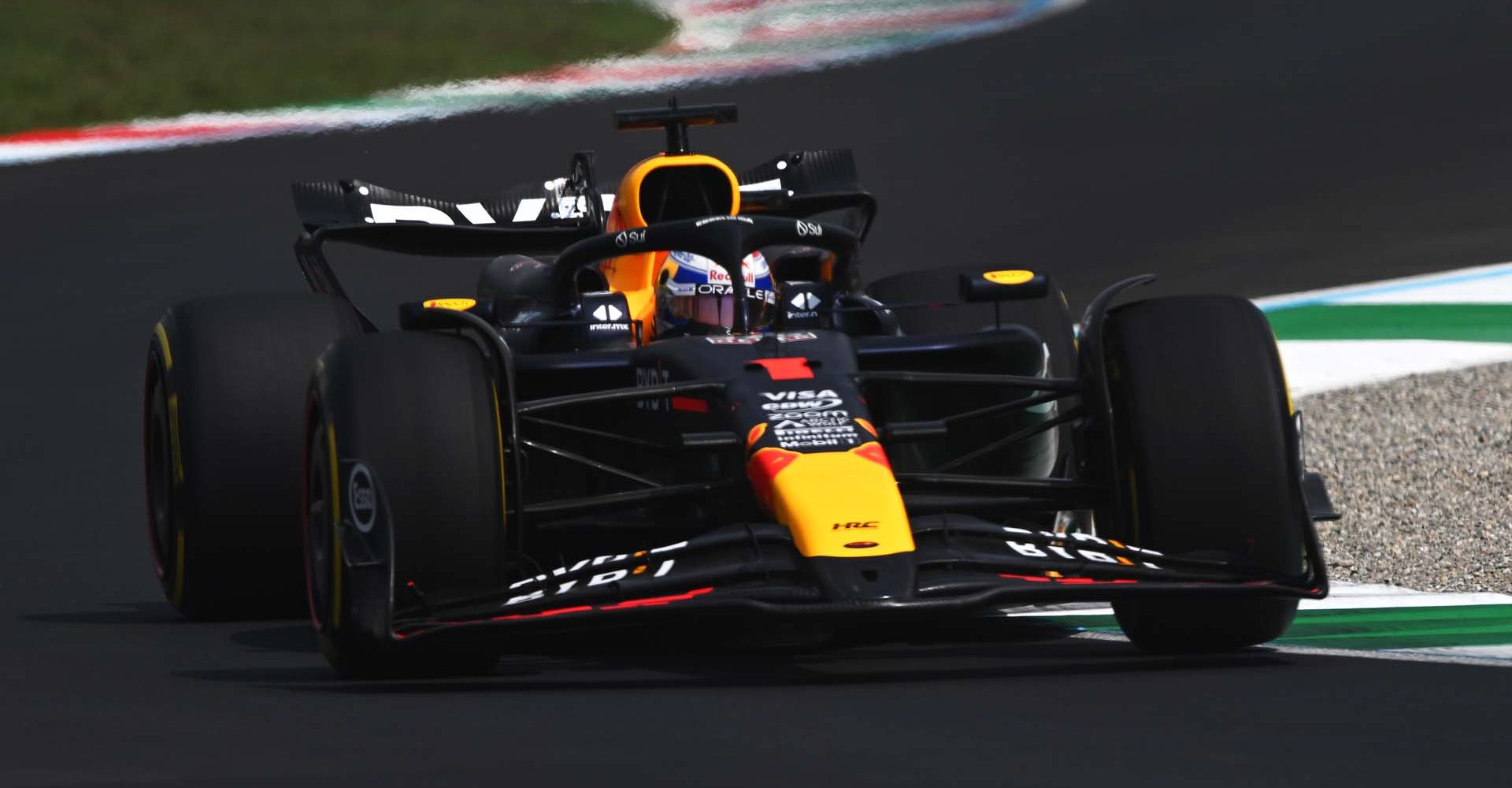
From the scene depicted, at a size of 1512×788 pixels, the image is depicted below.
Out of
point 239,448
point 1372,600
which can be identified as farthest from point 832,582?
point 239,448

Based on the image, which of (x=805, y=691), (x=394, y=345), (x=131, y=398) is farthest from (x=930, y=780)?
(x=131, y=398)

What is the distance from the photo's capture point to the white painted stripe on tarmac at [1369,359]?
465 inches

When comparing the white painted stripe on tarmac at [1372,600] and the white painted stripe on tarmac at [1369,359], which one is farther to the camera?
the white painted stripe on tarmac at [1369,359]

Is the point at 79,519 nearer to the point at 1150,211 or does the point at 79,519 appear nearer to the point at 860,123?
the point at 1150,211

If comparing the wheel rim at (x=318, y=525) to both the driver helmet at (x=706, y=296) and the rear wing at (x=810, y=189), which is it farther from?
the rear wing at (x=810, y=189)

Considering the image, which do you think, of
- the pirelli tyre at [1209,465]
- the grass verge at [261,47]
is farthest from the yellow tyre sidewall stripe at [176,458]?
the grass verge at [261,47]

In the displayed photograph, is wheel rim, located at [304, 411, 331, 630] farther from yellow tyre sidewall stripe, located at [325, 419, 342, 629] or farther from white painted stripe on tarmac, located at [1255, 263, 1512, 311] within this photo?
white painted stripe on tarmac, located at [1255, 263, 1512, 311]

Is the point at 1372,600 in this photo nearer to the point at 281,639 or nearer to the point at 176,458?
the point at 281,639

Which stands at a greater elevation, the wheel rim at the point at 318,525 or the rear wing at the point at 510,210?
the rear wing at the point at 510,210

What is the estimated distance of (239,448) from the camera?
320 inches

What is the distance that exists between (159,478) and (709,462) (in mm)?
2319

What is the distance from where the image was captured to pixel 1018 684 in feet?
20.7

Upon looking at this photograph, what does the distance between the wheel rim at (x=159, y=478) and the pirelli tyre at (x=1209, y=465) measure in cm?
309

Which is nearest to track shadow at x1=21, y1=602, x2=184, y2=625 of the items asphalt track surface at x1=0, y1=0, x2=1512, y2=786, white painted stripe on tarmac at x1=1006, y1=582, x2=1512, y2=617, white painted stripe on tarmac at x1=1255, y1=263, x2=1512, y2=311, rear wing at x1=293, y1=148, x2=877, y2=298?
asphalt track surface at x1=0, y1=0, x2=1512, y2=786
